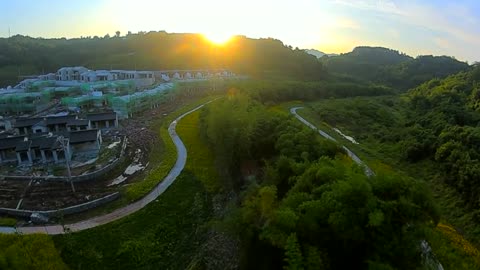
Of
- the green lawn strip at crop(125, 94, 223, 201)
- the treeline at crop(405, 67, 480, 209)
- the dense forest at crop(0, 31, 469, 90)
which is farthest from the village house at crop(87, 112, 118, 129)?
the dense forest at crop(0, 31, 469, 90)

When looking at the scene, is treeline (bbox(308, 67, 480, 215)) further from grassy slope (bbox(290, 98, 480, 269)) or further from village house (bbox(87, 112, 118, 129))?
village house (bbox(87, 112, 118, 129))

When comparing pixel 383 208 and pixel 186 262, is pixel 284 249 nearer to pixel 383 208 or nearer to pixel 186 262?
pixel 383 208

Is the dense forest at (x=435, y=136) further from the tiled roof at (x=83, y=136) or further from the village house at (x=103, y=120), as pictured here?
the village house at (x=103, y=120)

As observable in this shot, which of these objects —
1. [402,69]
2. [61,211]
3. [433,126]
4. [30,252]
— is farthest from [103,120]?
[402,69]

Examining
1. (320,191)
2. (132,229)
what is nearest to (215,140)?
(132,229)

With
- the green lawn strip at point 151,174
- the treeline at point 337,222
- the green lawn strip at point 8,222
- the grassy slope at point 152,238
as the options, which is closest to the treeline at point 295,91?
the green lawn strip at point 151,174

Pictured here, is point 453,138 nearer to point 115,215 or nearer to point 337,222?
point 337,222
